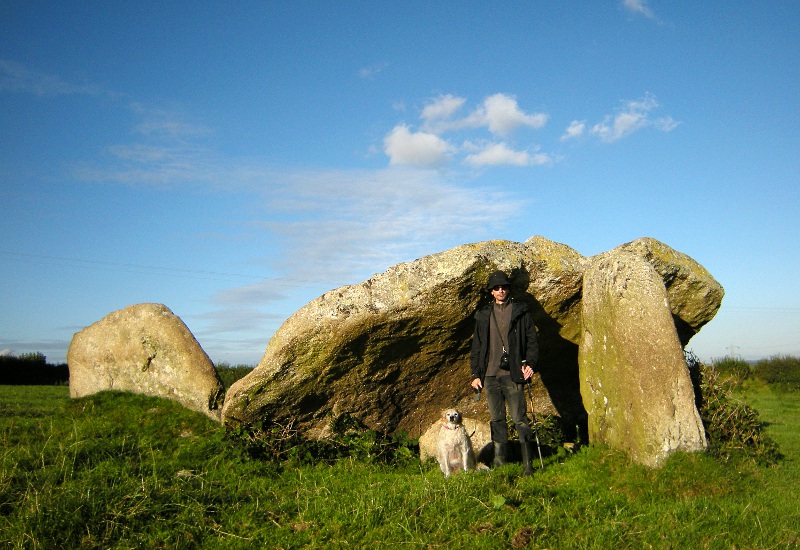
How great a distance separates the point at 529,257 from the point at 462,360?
1991 millimetres

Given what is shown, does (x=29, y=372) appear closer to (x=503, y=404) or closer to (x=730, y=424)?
(x=503, y=404)

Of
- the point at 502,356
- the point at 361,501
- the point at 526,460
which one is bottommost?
the point at 361,501

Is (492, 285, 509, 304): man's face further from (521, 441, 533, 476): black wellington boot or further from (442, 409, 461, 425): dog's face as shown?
(521, 441, 533, 476): black wellington boot

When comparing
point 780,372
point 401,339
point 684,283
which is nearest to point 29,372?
point 401,339

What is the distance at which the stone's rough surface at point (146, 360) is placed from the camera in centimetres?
1167

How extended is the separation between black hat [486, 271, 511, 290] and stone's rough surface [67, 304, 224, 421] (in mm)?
5512

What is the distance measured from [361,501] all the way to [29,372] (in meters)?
25.0

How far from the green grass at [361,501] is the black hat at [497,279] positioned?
2472mm

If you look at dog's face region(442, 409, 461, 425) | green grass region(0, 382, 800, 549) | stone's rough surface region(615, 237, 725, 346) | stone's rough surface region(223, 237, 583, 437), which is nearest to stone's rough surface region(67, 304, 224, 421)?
green grass region(0, 382, 800, 549)

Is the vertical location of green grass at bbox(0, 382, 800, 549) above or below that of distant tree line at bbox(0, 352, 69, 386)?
below

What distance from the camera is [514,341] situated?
880 cm

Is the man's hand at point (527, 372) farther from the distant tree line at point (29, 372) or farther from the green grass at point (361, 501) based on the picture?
the distant tree line at point (29, 372)

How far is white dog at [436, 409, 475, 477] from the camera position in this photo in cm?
827

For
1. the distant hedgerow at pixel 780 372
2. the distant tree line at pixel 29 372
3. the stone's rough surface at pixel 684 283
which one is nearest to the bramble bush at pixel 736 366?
the distant hedgerow at pixel 780 372
